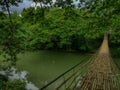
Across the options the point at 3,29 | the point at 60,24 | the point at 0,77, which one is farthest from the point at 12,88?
the point at 60,24

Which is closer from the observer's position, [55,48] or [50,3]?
[50,3]

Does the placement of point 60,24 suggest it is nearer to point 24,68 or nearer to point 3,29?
point 24,68

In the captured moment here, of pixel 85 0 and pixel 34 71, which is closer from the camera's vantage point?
pixel 85 0

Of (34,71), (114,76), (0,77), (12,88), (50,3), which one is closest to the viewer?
(50,3)

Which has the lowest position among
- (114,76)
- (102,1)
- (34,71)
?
(34,71)

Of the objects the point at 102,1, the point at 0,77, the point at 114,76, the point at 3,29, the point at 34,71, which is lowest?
the point at 34,71

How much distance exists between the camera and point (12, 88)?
180 inches

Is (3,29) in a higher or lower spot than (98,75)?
higher

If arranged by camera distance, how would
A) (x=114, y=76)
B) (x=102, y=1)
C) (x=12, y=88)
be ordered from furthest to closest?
(x=12, y=88), (x=102, y=1), (x=114, y=76)

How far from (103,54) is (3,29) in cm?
203

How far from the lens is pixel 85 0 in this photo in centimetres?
393

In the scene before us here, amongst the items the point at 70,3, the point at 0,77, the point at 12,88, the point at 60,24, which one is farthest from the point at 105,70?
the point at 60,24

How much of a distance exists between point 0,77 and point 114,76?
297cm

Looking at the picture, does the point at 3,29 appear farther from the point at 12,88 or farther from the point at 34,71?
the point at 34,71
